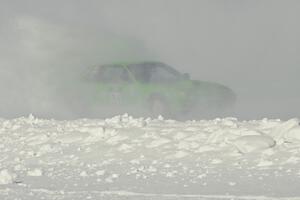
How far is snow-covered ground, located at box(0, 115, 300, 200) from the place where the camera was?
255 inches

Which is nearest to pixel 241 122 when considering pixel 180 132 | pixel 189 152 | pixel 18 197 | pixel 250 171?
pixel 180 132

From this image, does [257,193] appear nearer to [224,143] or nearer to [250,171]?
[250,171]

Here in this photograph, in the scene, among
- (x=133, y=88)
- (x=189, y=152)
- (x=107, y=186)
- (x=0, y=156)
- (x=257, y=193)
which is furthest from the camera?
(x=133, y=88)

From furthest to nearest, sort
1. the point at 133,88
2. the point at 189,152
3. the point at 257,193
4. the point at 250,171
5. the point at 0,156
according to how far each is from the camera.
Answer: the point at 133,88 < the point at 0,156 < the point at 189,152 < the point at 250,171 < the point at 257,193

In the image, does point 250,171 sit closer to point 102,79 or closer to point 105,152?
point 105,152

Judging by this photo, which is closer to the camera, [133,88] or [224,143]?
[224,143]

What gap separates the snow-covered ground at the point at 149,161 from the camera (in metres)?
6.48

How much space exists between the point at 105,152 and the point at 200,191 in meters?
3.09

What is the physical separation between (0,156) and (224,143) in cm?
334

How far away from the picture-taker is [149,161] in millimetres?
8453

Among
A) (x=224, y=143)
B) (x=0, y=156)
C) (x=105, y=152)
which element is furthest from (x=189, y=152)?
(x=0, y=156)

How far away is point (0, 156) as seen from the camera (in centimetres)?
952

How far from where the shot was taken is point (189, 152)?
345 inches

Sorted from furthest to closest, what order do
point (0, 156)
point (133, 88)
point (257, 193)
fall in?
point (133, 88), point (0, 156), point (257, 193)
